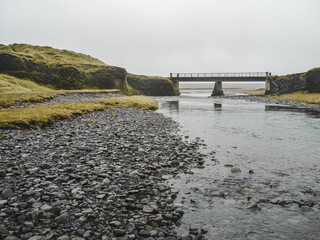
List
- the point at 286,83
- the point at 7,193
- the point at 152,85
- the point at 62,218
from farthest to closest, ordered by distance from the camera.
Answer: the point at 152,85, the point at 286,83, the point at 7,193, the point at 62,218

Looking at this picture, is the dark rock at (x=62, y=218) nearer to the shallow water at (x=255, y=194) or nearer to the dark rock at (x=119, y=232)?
the dark rock at (x=119, y=232)

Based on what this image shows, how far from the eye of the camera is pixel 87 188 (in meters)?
7.47

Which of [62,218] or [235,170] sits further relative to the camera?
[235,170]

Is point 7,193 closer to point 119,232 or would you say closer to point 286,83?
point 119,232

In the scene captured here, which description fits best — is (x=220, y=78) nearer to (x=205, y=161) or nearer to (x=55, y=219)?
(x=205, y=161)

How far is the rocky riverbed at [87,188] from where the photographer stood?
549cm

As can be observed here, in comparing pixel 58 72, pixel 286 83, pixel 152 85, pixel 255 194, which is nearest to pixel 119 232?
pixel 255 194

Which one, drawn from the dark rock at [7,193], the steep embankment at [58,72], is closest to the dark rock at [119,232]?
the dark rock at [7,193]

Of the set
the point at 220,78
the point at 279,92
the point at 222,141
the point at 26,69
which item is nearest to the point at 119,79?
the point at 26,69

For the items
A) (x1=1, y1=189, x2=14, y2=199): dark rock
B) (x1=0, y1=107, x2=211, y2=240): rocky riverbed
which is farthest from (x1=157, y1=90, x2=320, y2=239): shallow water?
(x1=1, y1=189, x2=14, y2=199): dark rock

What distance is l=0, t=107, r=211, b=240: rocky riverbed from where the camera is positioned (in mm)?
5492

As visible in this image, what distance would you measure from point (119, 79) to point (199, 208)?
8986cm

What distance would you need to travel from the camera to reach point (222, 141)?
16828mm

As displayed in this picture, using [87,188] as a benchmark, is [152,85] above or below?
above
